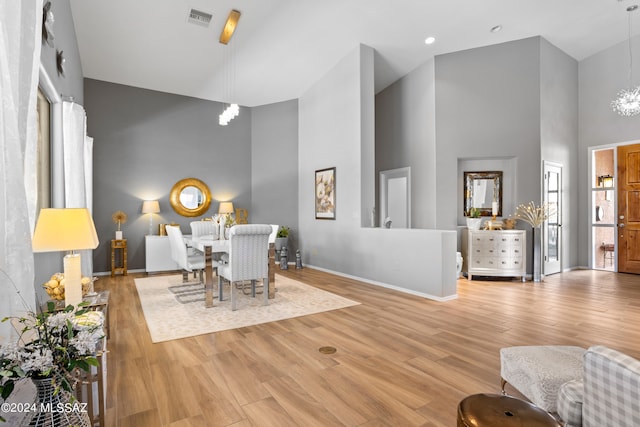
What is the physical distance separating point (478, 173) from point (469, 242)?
1379mm

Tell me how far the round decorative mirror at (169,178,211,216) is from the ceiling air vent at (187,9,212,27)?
A: 3.46 metres

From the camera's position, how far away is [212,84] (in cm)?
703

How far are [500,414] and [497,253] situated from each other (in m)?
5.39

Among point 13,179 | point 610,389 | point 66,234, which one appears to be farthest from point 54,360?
point 610,389

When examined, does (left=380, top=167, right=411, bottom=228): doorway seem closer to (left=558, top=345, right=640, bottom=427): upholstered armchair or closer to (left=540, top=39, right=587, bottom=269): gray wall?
(left=540, top=39, right=587, bottom=269): gray wall

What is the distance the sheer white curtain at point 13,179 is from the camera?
1.31m

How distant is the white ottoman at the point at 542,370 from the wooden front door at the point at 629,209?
6413 millimetres

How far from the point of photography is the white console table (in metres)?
6.61

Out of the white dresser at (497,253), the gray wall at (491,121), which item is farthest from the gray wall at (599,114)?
the white dresser at (497,253)

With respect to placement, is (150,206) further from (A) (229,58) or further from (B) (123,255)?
(A) (229,58)

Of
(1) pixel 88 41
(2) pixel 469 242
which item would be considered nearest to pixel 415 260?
(2) pixel 469 242

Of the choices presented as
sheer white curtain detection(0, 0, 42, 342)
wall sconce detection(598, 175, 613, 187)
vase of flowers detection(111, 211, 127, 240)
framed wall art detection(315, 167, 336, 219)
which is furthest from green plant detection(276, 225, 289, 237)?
wall sconce detection(598, 175, 613, 187)

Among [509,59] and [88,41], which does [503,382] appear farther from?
[88,41]

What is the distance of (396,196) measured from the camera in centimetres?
744
